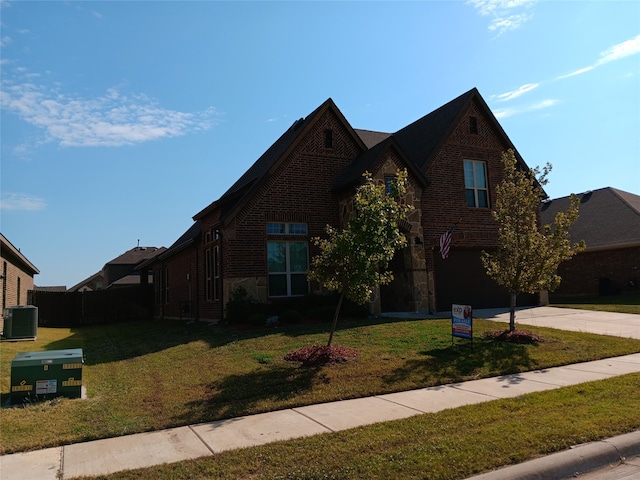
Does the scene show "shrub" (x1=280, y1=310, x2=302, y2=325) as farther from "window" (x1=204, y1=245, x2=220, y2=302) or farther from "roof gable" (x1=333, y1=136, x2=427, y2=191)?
"roof gable" (x1=333, y1=136, x2=427, y2=191)

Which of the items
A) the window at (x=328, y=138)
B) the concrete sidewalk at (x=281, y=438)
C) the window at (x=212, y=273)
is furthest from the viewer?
the window at (x=328, y=138)

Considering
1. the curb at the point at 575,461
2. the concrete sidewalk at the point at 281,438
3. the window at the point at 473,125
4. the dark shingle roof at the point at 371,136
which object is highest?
the dark shingle roof at the point at 371,136

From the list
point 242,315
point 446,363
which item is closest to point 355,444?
point 446,363

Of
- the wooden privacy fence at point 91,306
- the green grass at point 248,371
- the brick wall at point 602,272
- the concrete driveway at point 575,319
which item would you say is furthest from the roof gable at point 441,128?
the wooden privacy fence at point 91,306

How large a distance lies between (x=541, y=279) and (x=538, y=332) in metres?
1.49

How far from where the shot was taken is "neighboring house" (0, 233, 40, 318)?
19.2m

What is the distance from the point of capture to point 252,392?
25.3ft

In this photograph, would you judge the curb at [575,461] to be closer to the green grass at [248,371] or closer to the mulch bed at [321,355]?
the green grass at [248,371]

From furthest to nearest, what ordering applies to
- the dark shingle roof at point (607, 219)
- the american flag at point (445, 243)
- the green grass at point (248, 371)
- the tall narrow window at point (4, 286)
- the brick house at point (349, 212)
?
the dark shingle roof at point (607, 219) < the tall narrow window at point (4, 286) < the american flag at point (445, 243) < the brick house at point (349, 212) < the green grass at point (248, 371)

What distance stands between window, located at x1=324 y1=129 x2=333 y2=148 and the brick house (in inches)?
1.5

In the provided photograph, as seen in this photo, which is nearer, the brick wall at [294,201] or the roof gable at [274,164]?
the brick wall at [294,201]

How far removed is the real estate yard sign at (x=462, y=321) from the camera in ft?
34.0

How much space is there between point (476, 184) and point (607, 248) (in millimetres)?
10617

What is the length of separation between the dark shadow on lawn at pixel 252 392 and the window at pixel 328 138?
1053 centimetres
